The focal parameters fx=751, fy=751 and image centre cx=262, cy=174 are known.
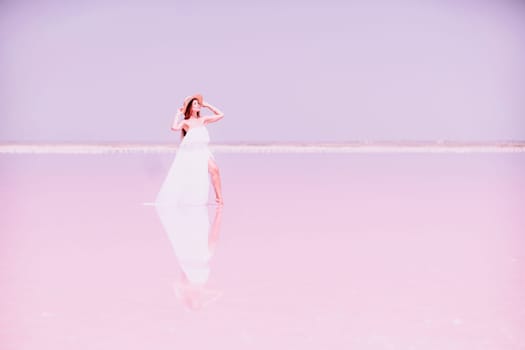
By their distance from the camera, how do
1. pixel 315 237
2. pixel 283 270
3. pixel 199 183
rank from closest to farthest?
pixel 283 270, pixel 315 237, pixel 199 183

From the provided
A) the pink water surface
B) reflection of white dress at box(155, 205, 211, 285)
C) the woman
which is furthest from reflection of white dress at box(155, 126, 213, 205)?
the pink water surface

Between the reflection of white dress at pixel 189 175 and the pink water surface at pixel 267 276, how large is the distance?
0.45m

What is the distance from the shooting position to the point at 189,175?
822cm

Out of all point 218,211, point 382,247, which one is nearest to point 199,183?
point 218,211

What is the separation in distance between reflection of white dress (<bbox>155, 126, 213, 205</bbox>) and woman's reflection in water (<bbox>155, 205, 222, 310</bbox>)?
0.26m

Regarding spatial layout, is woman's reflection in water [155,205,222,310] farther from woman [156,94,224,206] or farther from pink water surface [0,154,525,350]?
woman [156,94,224,206]

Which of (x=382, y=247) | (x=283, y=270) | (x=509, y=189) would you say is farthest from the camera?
(x=509, y=189)

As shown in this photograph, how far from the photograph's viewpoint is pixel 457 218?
658cm

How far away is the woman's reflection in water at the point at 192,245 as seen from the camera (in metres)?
3.54

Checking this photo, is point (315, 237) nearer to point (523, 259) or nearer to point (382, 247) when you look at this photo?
point (382, 247)

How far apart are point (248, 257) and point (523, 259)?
1645 mm

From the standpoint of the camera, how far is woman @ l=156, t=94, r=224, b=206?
8.09 metres

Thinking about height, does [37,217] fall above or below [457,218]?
below

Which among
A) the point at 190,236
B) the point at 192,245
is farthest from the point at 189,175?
the point at 192,245
